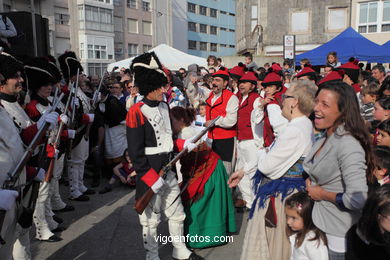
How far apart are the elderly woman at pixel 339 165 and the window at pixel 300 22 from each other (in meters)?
28.3

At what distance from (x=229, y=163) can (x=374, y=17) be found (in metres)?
22.9

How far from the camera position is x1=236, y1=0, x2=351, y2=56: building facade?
27.3 metres

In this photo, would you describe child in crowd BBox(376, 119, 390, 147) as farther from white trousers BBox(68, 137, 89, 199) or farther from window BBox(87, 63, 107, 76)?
window BBox(87, 63, 107, 76)

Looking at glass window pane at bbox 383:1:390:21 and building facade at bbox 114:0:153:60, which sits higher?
building facade at bbox 114:0:153:60

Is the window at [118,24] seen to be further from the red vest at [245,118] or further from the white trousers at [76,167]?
the red vest at [245,118]

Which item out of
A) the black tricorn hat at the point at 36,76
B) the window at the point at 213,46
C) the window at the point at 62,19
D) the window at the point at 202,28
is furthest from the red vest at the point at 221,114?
the window at the point at 213,46

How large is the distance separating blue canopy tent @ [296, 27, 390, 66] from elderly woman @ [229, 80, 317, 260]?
957 centimetres

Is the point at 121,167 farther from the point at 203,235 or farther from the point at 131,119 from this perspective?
the point at 131,119

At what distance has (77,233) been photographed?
4.37 metres

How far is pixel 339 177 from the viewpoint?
2.14 meters

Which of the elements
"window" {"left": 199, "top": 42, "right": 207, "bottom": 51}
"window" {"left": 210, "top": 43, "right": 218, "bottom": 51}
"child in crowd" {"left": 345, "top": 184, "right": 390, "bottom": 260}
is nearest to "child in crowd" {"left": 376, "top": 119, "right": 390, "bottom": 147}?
"child in crowd" {"left": 345, "top": 184, "right": 390, "bottom": 260}

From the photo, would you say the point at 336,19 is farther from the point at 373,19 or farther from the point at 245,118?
the point at 245,118

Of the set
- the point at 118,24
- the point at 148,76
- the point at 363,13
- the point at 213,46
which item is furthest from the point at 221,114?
the point at 213,46

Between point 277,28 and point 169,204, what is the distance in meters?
27.6
